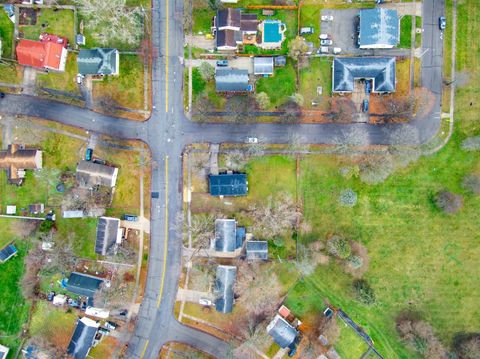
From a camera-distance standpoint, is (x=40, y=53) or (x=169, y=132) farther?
(x=169, y=132)

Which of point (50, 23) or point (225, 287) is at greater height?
point (50, 23)

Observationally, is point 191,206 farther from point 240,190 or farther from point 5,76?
point 5,76

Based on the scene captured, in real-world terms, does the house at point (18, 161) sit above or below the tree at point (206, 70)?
below

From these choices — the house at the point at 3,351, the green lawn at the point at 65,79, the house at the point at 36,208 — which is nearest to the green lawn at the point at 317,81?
the green lawn at the point at 65,79

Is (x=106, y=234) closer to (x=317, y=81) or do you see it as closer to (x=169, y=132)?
Result: (x=169, y=132)

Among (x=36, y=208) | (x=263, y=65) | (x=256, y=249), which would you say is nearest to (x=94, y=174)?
(x=36, y=208)

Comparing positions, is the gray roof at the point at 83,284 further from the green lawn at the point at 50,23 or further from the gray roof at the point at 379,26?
the gray roof at the point at 379,26

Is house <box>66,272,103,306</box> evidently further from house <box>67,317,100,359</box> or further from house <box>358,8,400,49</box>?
house <box>358,8,400,49</box>
